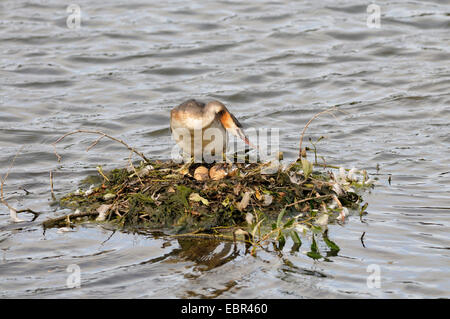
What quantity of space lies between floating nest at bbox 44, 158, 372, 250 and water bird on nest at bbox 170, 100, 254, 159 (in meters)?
0.22

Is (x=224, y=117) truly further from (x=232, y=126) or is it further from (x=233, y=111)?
(x=233, y=111)

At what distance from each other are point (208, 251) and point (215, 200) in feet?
2.11

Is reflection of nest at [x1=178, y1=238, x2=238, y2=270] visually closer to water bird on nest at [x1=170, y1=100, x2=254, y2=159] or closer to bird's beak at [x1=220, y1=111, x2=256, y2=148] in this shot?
water bird on nest at [x1=170, y1=100, x2=254, y2=159]

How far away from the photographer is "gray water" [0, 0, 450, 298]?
6.46m

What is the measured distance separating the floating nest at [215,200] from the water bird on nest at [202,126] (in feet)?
0.73

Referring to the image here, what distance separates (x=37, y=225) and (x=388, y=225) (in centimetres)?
377

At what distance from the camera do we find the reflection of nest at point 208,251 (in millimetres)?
6633

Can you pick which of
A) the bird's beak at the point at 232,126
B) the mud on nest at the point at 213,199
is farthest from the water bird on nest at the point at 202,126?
the mud on nest at the point at 213,199

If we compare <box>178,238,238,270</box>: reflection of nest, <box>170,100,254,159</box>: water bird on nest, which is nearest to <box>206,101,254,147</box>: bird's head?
<box>170,100,254,159</box>: water bird on nest

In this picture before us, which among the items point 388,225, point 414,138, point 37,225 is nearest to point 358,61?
point 414,138

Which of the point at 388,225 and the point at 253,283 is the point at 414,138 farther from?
the point at 253,283

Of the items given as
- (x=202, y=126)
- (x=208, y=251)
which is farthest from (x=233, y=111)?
(x=208, y=251)

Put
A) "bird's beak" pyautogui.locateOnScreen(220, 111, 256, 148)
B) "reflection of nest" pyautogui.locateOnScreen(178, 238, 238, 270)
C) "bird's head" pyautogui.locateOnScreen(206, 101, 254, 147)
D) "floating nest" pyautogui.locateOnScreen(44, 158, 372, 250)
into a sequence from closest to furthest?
"reflection of nest" pyautogui.locateOnScreen(178, 238, 238, 270)
"floating nest" pyautogui.locateOnScreen(44, 158, 372, 250)
"bird's head" pyautogui.locateOnScreen(206, 101, 254, 147)
"bird's beak" pyautogui.locateOnScreen(220, 111, 256, 148)

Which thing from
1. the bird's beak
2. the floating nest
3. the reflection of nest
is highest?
the bird's beak
